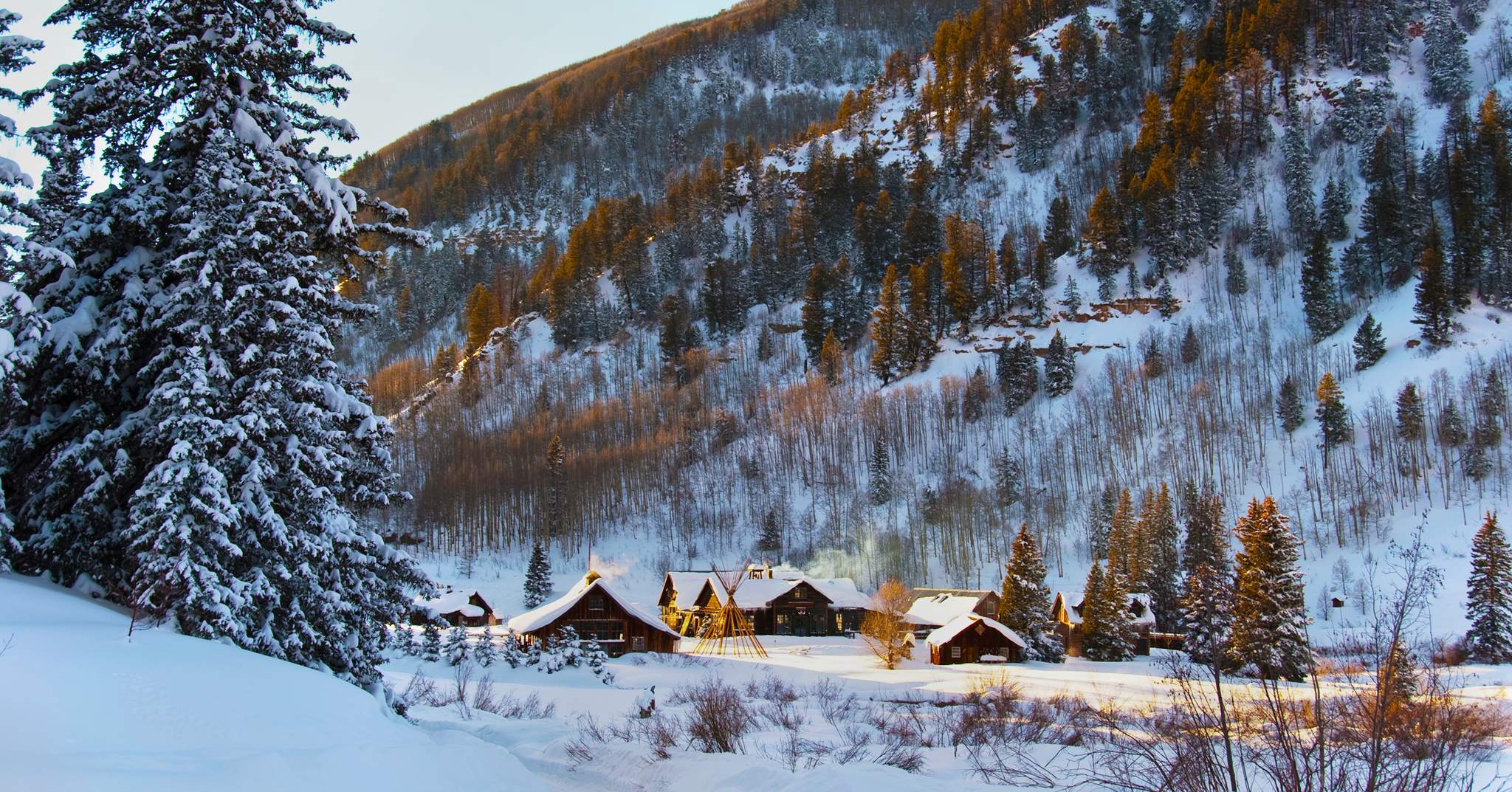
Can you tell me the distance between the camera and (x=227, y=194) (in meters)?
11.6

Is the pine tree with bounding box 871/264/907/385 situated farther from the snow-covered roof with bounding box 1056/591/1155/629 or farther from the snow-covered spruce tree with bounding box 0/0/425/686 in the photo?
the snow-covered spruce tree with bounding box 0/0/425/686

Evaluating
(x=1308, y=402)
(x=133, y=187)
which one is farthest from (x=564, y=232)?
(x=133, y=187)

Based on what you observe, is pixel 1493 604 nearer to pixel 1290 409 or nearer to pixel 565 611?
pixel 1290 409

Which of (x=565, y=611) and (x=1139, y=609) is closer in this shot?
(x=565, y=611)

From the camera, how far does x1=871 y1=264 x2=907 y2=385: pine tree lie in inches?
3706

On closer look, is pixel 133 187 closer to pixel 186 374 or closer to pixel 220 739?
pixel 186 374

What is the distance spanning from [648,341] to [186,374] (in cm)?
10193

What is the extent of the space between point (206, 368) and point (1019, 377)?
82.8m

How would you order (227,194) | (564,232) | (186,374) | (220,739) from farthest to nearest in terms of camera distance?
1. (564,232)
2. (227,194)
3. (186,374)
4. (220,739)

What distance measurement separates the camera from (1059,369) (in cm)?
8575

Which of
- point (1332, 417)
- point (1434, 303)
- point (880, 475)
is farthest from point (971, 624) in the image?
point (1434, 303)

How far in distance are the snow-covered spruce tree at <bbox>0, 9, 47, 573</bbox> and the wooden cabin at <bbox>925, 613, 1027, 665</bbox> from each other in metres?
44.8

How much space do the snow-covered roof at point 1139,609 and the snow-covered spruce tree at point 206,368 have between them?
49.0 m

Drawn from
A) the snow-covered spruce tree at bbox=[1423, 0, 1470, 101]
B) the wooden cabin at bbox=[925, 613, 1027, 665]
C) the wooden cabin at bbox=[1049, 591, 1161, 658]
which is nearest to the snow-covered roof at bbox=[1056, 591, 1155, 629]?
the wooden cabin at bbox=[1049, 591, 1161, 658]
